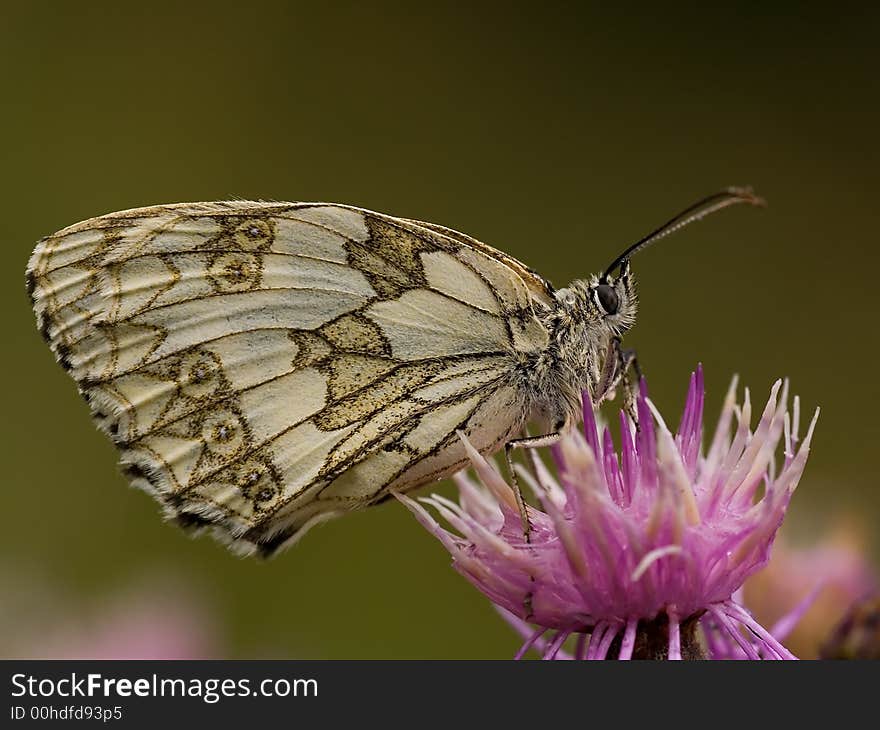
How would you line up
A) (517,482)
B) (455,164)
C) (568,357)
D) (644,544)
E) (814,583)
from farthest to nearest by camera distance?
(455,164)
(814,583)
(568,357)
(517,482)
(644,544)

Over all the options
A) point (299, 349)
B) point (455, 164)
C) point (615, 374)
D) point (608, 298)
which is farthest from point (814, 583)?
point (455, 164)

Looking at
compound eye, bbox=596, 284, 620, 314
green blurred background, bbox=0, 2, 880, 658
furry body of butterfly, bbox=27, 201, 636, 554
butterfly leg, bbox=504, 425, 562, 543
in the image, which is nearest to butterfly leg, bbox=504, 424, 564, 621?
butterfly leg, bbox=504, 425, 562, 543

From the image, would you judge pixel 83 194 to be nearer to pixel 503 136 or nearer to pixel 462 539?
pixel 503 136

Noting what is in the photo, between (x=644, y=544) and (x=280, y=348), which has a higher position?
(x=280, y=348)

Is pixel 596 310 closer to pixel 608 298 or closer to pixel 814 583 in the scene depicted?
pixel 608 298

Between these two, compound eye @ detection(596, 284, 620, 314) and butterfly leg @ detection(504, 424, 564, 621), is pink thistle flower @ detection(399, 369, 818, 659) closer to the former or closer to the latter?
butterfly leg @ detection(504, 424, 564, 621)

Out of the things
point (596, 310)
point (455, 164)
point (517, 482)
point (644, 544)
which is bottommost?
point (644, 544)

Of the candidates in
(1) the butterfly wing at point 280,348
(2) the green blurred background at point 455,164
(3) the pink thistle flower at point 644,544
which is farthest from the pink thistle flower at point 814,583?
(2) the green blurred background at point 455,164
